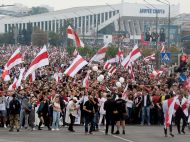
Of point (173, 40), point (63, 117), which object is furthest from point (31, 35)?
point (63, 117)

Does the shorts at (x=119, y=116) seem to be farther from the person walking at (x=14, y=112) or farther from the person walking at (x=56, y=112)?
the person walking at (x=14, y=112)

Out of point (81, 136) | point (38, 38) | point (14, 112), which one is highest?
point (38, 38)

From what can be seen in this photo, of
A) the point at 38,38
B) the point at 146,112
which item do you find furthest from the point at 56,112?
the point at 38,38

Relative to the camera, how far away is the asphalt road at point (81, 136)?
24734 mm

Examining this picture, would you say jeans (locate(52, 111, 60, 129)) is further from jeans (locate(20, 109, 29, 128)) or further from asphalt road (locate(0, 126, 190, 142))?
jeans (locate(20, 109, 29, 128))

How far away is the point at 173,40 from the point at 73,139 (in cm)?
10610

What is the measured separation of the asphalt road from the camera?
24.7 meters

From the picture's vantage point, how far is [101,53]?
1730 inches

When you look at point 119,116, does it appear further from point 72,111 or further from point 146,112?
point 146,112

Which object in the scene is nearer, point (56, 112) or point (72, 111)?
→ point (72, 111)

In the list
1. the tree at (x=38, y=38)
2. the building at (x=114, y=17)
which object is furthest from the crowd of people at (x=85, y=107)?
the building at (x=114, y=17)

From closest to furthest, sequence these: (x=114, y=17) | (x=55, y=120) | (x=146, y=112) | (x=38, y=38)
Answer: (x=55, y=120) < (x=146, y=112) < (x=38, y=38) < (x=114, y=17)

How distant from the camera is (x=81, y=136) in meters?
26.2

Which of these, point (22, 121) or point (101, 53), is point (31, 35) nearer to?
point (101, 53)
